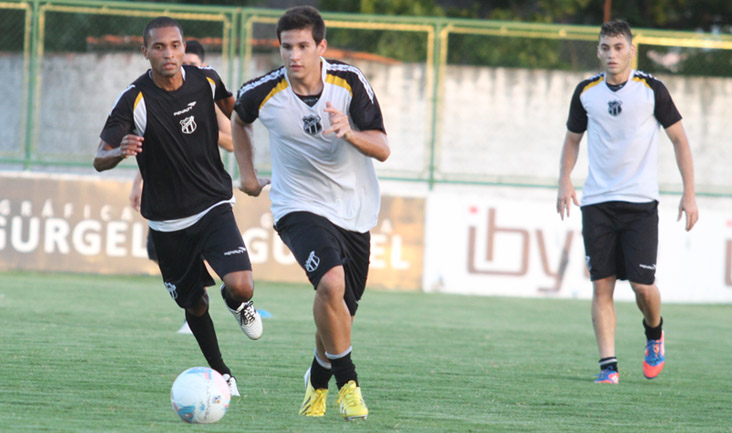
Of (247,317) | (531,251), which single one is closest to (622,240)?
(247,317)

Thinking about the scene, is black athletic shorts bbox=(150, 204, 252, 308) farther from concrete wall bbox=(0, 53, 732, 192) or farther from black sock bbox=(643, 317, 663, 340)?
concrete wall bbox=(0, 53, 732, 192)

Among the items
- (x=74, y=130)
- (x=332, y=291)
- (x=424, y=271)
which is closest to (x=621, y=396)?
(x=332, y=291)

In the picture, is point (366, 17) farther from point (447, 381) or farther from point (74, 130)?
point (447, 381)

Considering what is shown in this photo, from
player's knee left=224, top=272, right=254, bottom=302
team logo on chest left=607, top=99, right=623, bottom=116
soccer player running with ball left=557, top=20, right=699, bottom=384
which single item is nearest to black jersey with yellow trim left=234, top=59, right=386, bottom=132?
player's knee left=224, top=272, right=254, bottom=302

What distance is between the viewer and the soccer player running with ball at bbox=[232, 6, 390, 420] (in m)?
5.47

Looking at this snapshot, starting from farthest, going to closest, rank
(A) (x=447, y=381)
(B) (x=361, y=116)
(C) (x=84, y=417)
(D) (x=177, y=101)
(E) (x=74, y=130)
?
(E) (x=74, y=130)
(A) (x=447, y=381)
(D) (x=177, y=101)
(B) (x=361, y=116)
(C) (x=84, y=417)

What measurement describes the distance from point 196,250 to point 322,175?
1.07 metres

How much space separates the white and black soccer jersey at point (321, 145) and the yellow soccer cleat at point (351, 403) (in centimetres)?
84

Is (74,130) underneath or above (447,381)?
above

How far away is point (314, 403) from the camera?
560cm

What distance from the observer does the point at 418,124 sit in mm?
16344

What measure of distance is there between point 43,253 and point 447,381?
8.95 m

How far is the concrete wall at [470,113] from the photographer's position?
51.4 ft

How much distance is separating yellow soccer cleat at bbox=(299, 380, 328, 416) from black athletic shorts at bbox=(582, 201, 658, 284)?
275 centimetres
